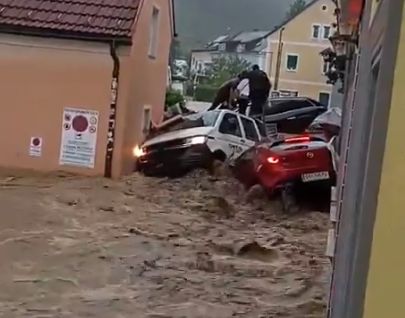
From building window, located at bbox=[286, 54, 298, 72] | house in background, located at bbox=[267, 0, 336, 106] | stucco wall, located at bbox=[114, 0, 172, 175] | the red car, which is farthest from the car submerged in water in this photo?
building window, located at bbox=[286, 54, 298, 72]

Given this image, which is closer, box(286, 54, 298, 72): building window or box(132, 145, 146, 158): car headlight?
box(132, 145, 146, 158): car headlight

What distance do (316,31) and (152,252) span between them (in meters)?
46.9

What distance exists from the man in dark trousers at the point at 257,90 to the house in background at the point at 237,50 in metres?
30.2

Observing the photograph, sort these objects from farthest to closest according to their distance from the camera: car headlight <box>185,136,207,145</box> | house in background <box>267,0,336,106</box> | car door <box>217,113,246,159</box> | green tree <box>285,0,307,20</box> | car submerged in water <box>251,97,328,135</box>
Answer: green tree <box>285,0,307,20</box> < house in background <box>267,0,336,106</box> < car submerged in water <box>251,97,328,135</box> < car door <box>217,113,246,159</box> < car headlight <box>185,136,207,145</box>

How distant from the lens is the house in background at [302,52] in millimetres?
53281

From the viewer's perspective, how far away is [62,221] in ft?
40.6

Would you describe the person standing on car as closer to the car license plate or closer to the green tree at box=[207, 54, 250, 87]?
the car license plate

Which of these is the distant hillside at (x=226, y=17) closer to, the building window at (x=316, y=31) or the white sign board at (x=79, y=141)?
the building window at (x=316, y=31)

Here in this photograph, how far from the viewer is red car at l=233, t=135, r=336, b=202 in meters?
14.2

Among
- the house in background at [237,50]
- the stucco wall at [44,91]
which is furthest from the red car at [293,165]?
the house in background at [237,50]

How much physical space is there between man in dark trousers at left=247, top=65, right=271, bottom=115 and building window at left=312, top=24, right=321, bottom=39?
34.3 m

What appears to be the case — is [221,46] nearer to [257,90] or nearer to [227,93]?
[227,93]

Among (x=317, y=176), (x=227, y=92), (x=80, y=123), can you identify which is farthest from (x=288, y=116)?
(x=317, y=176)

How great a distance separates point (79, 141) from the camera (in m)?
17.1
